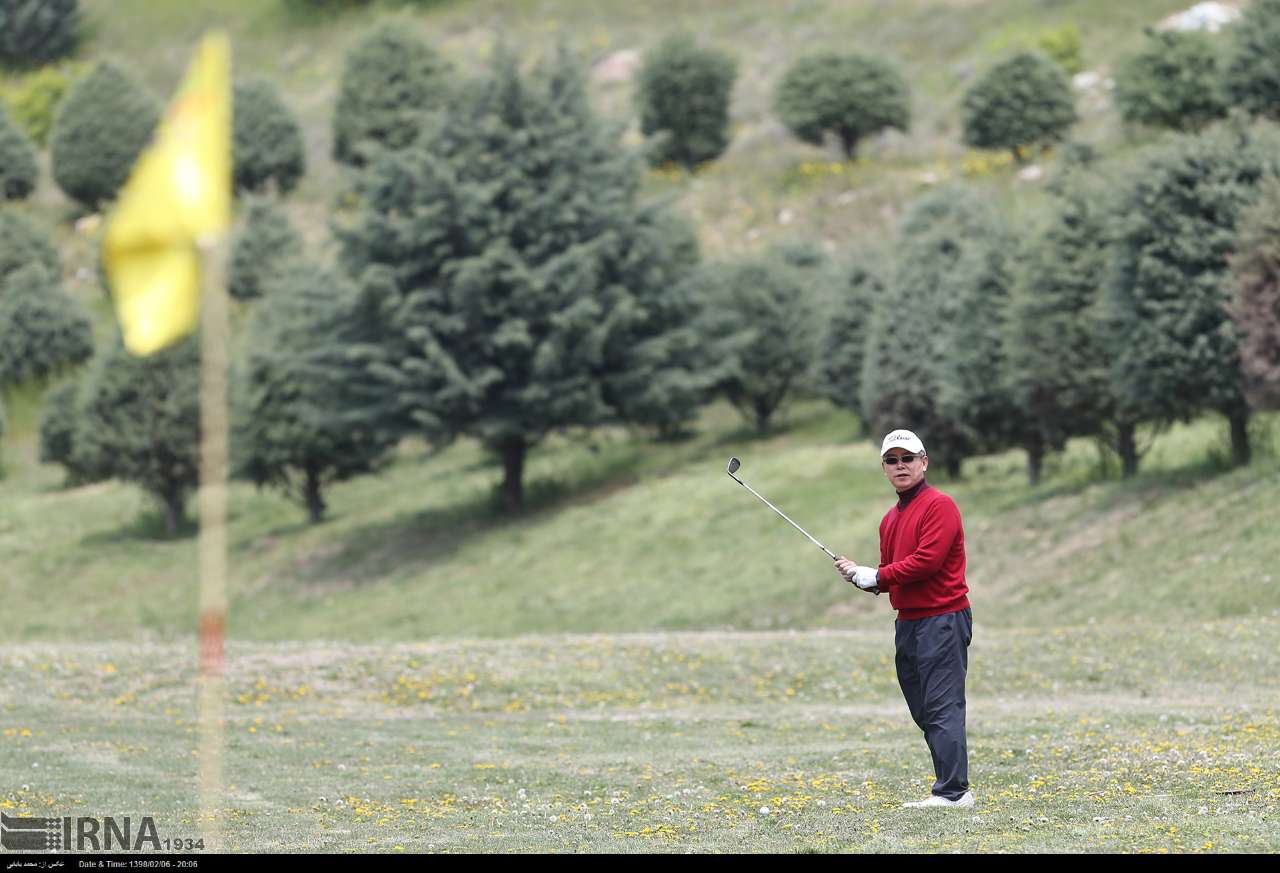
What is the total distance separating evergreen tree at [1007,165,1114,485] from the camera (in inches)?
1811

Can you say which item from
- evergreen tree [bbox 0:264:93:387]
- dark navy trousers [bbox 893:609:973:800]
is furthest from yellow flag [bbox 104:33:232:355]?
evergreen tree [bbox 0:264:93:387]

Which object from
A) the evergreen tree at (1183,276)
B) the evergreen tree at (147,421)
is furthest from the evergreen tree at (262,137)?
the evergreen tree at (1183,276)

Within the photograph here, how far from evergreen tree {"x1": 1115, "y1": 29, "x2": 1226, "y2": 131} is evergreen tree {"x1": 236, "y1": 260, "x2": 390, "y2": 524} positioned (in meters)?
40.1

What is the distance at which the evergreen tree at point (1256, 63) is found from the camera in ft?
249

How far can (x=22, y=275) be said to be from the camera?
293ft

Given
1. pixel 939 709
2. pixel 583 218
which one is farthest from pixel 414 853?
pixel 583 218

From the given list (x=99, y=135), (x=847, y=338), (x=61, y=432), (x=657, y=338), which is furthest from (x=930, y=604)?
(x=99, y=135)

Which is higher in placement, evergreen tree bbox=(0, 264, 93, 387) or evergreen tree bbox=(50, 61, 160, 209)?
evergreen tree bbox=(50, 61, 160, 209)

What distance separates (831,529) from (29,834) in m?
38.0

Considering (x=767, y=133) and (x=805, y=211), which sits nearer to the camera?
(x=805, y=211)

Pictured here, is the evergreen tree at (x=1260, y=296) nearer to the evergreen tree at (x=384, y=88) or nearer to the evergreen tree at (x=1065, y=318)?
the evergreen tree at (x=1065, y=318)

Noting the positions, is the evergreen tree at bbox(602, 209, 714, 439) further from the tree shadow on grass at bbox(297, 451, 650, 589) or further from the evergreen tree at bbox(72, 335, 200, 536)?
the evergreen tree at bbox(72, 335, 200, 536)

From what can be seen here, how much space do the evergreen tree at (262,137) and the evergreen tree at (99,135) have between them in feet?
20.8

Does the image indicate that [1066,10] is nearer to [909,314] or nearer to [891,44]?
[891,44]
